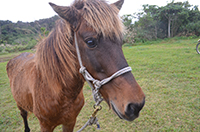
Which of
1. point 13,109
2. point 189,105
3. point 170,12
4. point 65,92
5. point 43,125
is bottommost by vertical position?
point 189,105

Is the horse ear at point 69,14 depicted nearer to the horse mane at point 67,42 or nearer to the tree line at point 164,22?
the horse mane at point 67,42

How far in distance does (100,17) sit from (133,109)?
852 millimetres

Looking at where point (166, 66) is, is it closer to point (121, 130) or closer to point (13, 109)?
point (121, 130)

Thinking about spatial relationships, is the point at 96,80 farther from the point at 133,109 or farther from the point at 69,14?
the point at 69,14

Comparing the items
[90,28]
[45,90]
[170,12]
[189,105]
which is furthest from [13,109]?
[170,12]

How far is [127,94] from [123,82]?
10 cm

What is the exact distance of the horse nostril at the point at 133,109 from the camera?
0.94 m

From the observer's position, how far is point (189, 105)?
324cm

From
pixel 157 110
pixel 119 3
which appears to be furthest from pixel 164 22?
pixel 119 3

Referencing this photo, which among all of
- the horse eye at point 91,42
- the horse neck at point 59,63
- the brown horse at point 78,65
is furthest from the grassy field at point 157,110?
the horse eye at point 91,42

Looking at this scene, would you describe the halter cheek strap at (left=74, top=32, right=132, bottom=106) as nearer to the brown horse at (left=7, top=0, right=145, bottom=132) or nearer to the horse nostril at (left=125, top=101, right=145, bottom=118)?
the brown horse at (left=7, top=0, right=145, bottom=132)

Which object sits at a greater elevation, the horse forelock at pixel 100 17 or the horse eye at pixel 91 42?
the horse forelock at pixel 100 17

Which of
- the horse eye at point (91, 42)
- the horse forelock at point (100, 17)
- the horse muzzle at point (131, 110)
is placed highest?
the horse forelock at point (100, 17)

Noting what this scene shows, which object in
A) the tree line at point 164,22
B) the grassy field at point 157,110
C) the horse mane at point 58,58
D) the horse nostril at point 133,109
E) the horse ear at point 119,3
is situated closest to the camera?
the horse nostril at point 133,109
